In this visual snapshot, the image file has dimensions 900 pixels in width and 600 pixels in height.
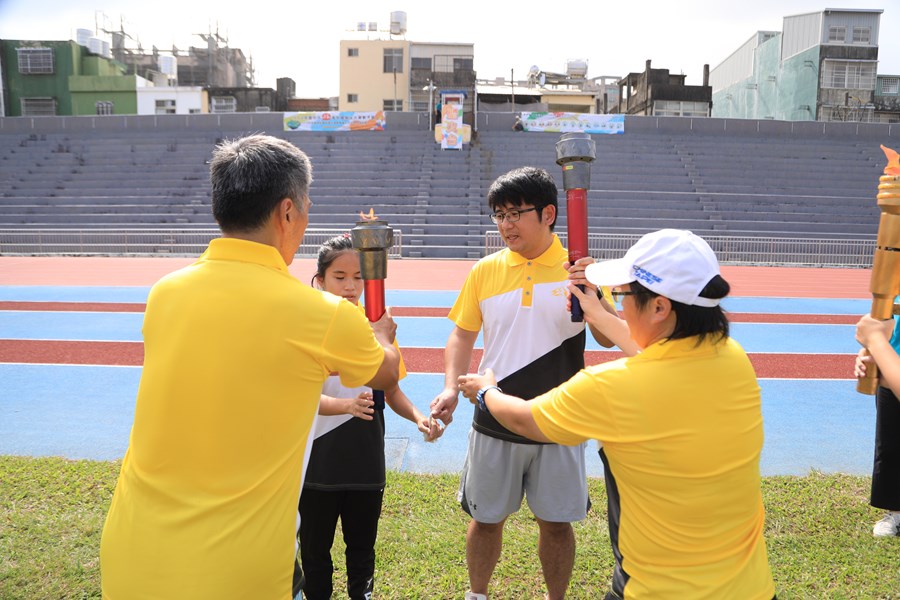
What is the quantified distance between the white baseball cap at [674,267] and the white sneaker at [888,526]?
2.99 metres

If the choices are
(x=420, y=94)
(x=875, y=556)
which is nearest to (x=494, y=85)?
Answer: (x=420, y=94)

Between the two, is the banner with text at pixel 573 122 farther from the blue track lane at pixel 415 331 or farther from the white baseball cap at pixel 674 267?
the white baseball cap at pixel 674 267

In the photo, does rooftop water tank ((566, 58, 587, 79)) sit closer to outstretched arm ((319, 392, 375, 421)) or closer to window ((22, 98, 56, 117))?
window ((22, 98, 56, 117))

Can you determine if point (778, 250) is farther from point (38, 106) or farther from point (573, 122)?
point (38, 106)

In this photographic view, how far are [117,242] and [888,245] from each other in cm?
2237

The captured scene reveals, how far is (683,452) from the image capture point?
1800 mm

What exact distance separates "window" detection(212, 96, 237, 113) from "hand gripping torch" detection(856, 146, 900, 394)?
1693 inches

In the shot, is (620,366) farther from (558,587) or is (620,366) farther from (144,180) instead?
(144,180)

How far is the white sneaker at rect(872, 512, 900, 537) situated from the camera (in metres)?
3.89

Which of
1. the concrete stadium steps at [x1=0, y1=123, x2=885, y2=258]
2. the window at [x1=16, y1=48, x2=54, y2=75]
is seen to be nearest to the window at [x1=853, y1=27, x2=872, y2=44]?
the concrete stadium steps at [x1=0, y1=123, x2=885, y2=258]

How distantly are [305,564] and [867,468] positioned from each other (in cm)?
426

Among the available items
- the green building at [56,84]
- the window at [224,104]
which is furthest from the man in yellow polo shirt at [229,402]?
the window at [224,104]

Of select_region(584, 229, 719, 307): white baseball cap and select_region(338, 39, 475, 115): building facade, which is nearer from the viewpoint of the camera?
select_region(584, 229, 719, 307): white baseball cap

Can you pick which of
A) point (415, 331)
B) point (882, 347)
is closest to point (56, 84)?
point (415, 331)
